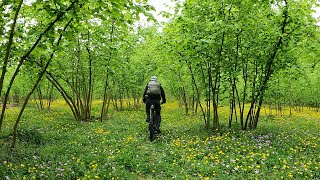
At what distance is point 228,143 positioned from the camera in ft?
34.3

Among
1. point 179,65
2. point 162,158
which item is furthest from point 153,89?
point 162,158

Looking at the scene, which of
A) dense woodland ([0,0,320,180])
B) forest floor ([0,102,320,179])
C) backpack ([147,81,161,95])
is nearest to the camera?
dense woodland ([0,0,320,180])

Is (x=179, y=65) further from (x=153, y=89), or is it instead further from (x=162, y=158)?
(x=162, y=158)

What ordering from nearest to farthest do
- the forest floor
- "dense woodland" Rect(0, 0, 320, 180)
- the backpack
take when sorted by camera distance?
"dense woodland" Rect(0, 0, 320, 180)
the forest floor
the backpack

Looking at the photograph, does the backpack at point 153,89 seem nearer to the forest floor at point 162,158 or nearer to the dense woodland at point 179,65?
the dense woodland at point 179,65

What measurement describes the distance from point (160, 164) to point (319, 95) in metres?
35.1

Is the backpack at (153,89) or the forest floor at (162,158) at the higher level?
the backpack at (153,89)

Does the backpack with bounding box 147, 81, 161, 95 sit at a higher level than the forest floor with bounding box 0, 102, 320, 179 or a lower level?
higher

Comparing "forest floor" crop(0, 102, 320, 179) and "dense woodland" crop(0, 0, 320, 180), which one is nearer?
"dense woodland" crop(0, 0, 320, 180)

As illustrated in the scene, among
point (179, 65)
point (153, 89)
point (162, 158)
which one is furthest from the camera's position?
point (153, 89)

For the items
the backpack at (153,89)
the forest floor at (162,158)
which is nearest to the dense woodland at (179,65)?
the forest floor at (162,158)

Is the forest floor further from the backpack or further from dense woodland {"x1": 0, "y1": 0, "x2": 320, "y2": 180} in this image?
the backpack

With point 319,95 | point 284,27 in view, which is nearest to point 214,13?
point 284,27

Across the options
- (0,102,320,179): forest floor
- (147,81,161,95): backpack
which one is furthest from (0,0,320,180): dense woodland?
(147,81,161,95): backpack
